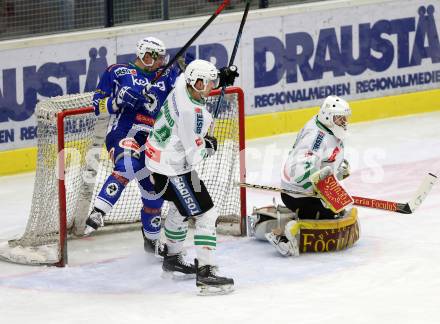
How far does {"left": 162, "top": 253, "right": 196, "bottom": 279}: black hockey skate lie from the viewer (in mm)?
7098

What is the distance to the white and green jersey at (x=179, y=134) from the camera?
6.66 m

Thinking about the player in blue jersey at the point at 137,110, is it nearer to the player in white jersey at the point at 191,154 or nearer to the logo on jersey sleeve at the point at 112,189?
the logo on jersey sleeve at the point at 112,189

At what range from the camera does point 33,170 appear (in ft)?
32.4

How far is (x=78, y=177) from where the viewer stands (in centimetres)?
808

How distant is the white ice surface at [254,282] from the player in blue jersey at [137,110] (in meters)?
0.37

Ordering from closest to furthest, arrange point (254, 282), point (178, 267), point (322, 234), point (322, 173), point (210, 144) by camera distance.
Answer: point (210, 144) → point (254, 282) → point (178, 267) → point (322, 173) → point (322, 234)

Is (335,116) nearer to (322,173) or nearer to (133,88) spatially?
(322,173)

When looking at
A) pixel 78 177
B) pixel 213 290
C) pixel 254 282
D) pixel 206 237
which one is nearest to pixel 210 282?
pixel 213 290

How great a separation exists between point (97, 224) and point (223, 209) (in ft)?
4.39

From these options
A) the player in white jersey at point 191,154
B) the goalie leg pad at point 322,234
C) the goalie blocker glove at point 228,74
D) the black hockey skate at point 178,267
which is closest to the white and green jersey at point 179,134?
the player in white jersey at point 191,154

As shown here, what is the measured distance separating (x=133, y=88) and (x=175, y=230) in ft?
3.17

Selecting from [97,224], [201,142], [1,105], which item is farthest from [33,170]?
[201,142]

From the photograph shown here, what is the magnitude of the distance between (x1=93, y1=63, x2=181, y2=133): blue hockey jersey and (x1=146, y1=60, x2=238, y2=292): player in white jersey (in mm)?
800

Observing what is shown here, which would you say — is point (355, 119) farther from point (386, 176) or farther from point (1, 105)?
point (1, 105)
